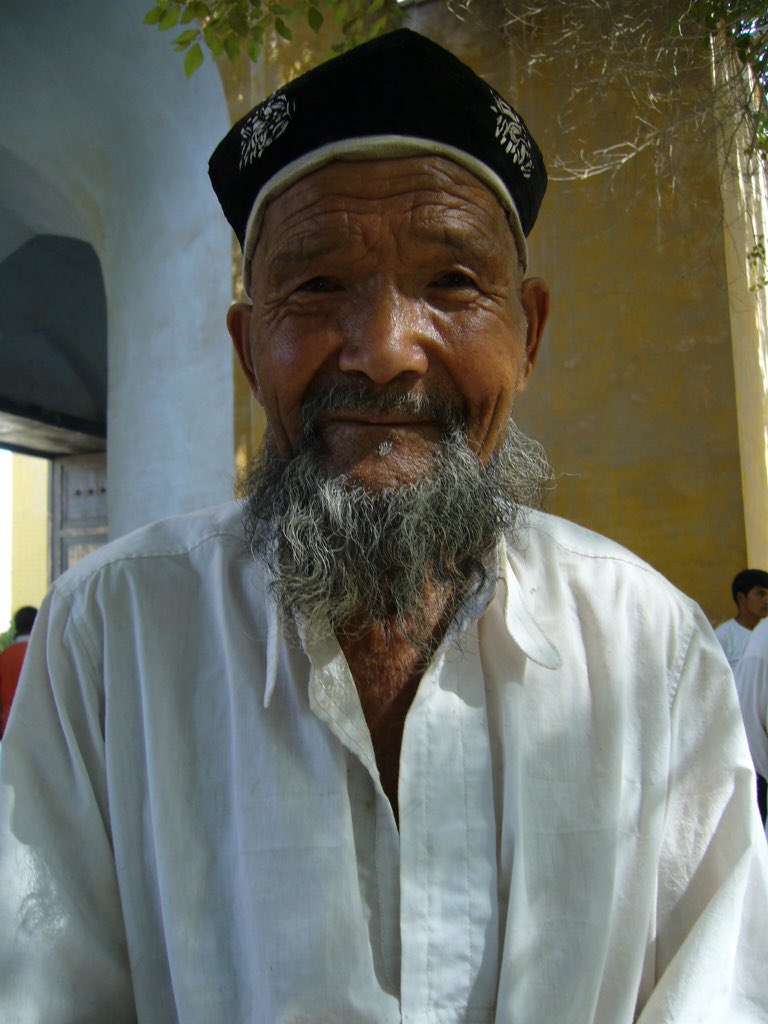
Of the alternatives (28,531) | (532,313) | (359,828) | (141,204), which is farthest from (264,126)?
(28,531)

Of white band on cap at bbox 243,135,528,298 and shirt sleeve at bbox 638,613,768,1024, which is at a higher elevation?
white band on cap at bbox 243,135,528,298

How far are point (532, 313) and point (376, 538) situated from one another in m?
0.59

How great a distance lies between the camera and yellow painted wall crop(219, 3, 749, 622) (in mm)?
4934

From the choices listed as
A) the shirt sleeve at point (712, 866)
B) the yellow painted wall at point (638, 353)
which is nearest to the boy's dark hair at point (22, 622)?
the yellow painted wall at point (638, 353)

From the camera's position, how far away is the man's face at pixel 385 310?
4.55 ft

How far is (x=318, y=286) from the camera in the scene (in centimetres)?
146

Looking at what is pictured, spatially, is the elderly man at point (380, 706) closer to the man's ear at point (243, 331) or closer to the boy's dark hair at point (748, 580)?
the man's ear at point (243, 331)

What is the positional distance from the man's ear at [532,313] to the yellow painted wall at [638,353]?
10.5ft

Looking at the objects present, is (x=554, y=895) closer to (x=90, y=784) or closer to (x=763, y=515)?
(x=90, y=784)

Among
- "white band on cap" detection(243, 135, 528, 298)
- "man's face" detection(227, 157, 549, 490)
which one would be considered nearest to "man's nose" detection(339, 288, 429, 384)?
"man's face" detection(227, 157, 549, 490)

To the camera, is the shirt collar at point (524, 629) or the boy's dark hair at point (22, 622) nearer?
the shirt collar at point (524, 629)

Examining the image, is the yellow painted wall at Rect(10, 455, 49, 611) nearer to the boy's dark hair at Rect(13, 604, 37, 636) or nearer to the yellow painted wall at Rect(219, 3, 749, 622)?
the boy's dark hair at Rect(13, 604, 37, 636)

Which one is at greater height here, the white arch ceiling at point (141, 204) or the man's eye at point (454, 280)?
the white arch ceiling at point (141, 204)

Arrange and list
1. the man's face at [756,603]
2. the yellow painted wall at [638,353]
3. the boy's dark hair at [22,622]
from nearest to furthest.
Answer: the man's face at [756,603], the yellow painted wall at [638,353], the boy's dark hair at [22,622]
